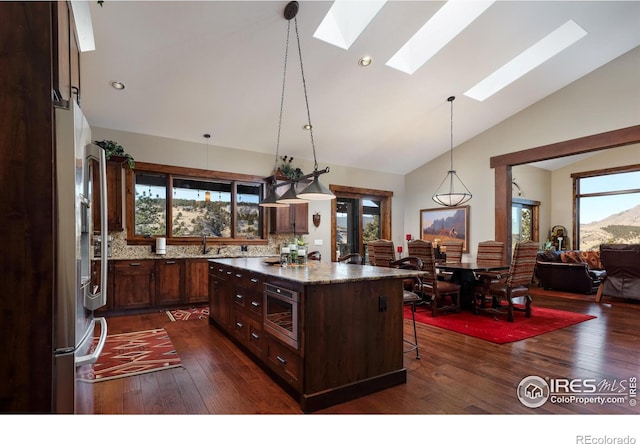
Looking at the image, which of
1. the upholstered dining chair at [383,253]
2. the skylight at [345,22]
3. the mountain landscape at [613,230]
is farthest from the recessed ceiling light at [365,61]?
the mountain landscape at [613,230]

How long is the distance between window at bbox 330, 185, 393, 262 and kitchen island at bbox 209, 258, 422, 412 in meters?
4.84

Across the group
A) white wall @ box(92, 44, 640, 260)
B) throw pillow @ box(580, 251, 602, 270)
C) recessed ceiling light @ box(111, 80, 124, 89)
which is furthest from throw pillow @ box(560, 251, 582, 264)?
recessed ceiling light @ box(111, 80, 124, 89)

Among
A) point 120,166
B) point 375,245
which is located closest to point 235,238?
point 120,166

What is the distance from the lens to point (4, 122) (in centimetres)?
136

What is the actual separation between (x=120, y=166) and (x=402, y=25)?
4.45 m

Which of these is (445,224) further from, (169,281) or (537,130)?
(169,281)

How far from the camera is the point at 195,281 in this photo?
17.9ft

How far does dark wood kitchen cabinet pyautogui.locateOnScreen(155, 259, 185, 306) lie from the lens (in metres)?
5.18

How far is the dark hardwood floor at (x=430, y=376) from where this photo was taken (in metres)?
2.28

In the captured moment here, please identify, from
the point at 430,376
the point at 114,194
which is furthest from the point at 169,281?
the point at 430,376

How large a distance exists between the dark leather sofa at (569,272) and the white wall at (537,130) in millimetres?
1689

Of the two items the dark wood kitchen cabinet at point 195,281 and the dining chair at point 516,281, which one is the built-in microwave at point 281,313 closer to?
the dark wood kitchen cabinet at point 195,281

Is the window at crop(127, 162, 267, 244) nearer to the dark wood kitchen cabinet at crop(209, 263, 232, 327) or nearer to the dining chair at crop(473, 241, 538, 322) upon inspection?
the dark wood kitchen cabinet at crop(209, 263, 232, 327)
